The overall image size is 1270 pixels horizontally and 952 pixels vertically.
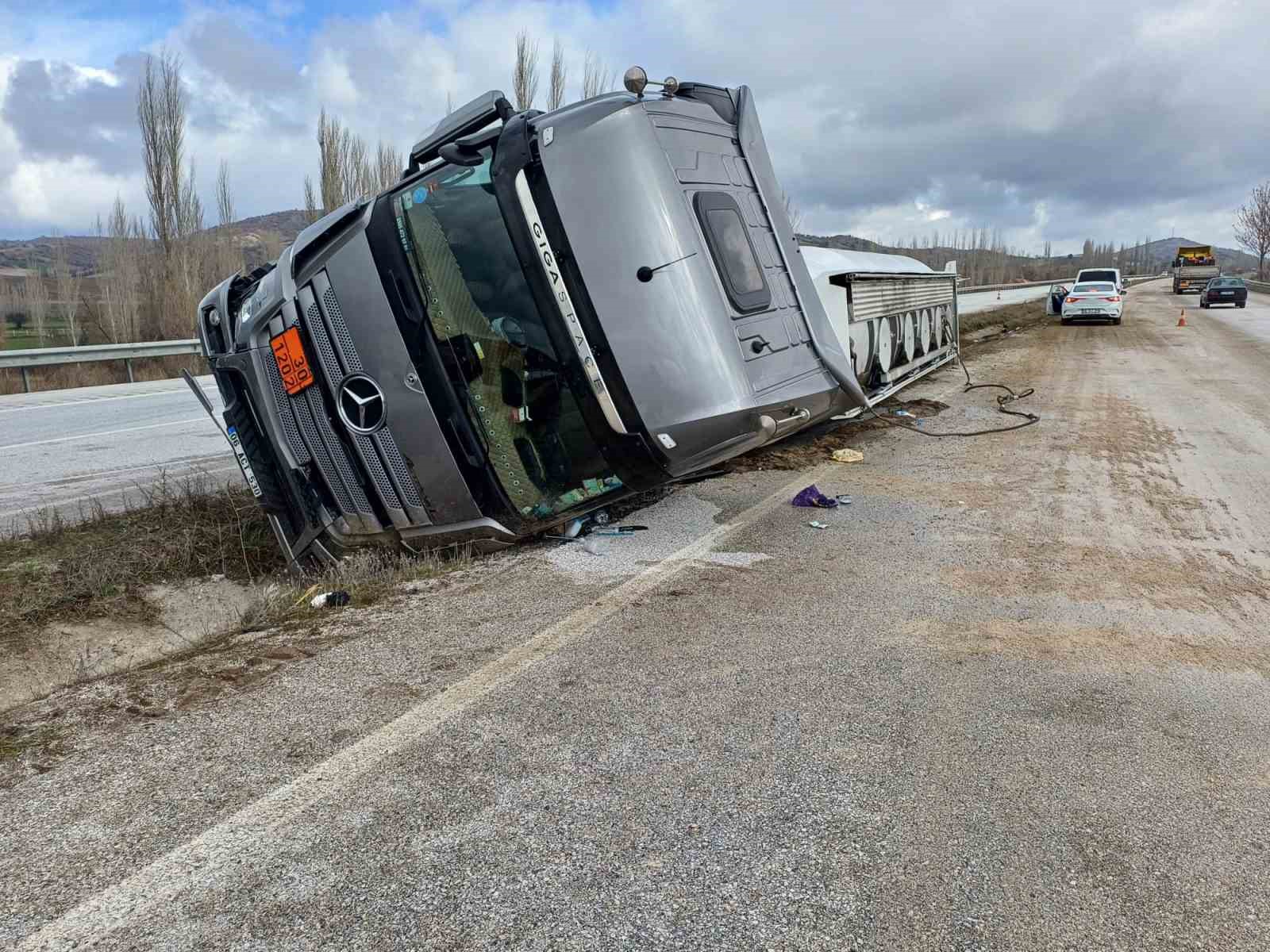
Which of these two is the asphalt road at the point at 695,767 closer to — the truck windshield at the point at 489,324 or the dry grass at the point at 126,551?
the truck windshield at the point at 489,324

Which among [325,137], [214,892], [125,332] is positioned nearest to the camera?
[214,892]

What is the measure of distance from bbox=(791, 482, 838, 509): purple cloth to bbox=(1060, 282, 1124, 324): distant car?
22.0 metres

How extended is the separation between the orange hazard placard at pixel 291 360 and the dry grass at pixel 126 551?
1.39 metres

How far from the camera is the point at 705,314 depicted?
391cm

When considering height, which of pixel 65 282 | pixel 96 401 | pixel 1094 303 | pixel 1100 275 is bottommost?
pixel 1094 303

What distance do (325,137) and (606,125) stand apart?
2432cm

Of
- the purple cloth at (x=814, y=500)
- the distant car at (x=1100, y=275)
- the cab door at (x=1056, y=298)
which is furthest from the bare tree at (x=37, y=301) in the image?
the cab door at (x=1056, y=298)

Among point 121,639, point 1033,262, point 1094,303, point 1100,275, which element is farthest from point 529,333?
point 1033,262

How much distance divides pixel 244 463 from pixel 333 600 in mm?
1265

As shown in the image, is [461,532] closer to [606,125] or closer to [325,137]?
[606,125]

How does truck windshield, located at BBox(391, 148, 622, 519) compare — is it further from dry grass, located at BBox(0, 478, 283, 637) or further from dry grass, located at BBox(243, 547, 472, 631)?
dry grass, located at BBox(0, 478, 283, 637)

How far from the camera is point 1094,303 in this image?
24.0 metres

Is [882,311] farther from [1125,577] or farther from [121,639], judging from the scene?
[121,639]

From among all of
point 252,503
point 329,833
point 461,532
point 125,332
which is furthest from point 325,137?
point 329,833
